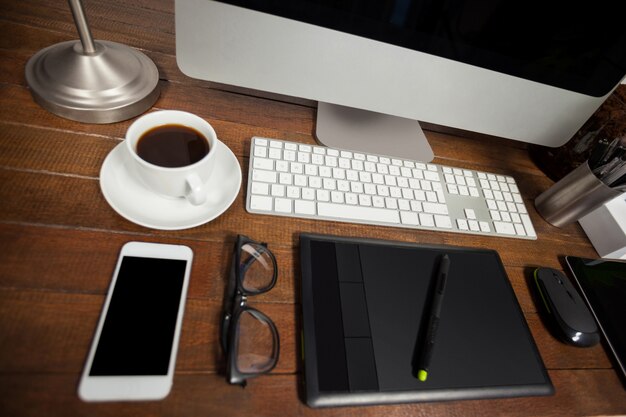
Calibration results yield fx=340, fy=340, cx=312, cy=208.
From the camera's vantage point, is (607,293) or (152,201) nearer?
(152,201)

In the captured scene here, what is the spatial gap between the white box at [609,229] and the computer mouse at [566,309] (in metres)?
0.16

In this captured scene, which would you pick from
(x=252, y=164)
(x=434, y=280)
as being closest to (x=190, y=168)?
(x=252, y=164)

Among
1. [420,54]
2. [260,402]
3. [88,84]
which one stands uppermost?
[420,54]

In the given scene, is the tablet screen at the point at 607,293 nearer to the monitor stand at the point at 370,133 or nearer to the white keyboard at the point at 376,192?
the white keyboard at the point at 376,192

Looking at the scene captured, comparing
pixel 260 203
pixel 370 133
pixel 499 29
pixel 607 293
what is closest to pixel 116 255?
pixel 260 203

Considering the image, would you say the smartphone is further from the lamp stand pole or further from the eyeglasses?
the lamp stand pole

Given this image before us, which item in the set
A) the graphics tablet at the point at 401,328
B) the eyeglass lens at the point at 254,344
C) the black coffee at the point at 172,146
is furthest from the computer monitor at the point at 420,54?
the eyeglass lens at the point at 254,344

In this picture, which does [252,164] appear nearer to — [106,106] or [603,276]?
[106,106]

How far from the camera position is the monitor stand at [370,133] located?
0.61m

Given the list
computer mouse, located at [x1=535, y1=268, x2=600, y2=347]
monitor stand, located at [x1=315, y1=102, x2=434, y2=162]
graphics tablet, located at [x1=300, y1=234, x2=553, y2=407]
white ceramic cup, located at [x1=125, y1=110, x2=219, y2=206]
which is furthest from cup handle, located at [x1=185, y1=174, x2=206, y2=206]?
computer mouse, located at [x1=535, y1=268, x2=600, y2=347]

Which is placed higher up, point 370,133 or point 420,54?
point 420,54

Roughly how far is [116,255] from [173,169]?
0.12 m

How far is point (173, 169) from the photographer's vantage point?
382 mm

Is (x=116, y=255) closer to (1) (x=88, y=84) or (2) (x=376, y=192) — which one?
(1) (x=88, y=84)
